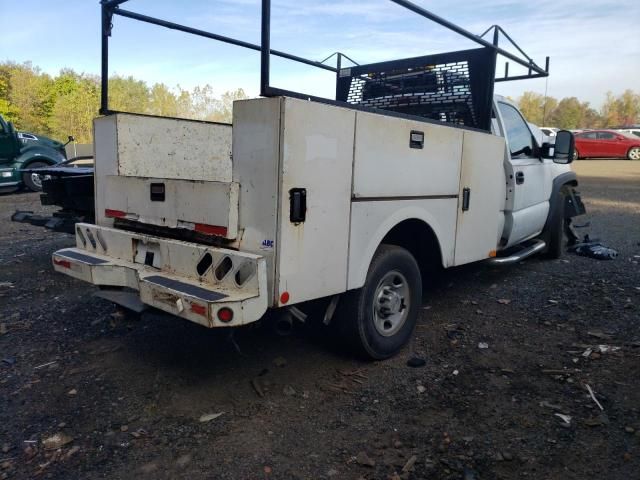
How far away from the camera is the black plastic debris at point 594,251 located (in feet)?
22.3

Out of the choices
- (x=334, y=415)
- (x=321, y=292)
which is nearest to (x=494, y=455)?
(x=334, y=415)

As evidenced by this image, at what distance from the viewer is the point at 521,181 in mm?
5277

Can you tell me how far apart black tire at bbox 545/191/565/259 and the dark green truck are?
41.4ft

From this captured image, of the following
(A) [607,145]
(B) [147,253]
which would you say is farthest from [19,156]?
(A) [607,145]

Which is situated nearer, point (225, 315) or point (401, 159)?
point (225, 315)

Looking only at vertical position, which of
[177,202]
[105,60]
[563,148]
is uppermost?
[105,60]

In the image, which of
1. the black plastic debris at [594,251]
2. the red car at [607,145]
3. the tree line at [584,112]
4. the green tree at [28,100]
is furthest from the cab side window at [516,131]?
the tree line at [584,112]

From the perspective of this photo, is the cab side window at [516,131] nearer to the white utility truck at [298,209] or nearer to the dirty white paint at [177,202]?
the white utility truck at [298,209]

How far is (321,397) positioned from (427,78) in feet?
11.1

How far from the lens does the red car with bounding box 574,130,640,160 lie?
2553 centimetres

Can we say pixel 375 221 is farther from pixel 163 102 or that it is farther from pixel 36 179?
pixel 36 179

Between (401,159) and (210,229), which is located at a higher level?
(401,159)

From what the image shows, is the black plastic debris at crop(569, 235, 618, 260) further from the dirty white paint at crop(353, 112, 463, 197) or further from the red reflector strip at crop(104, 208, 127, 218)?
the red reflector strip at crop(104, 208, 127, 218)

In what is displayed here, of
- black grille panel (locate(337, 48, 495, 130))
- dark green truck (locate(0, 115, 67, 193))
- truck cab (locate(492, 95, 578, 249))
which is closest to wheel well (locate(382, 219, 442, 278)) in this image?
black grille panel (locate(337, 48, 495, 130))
